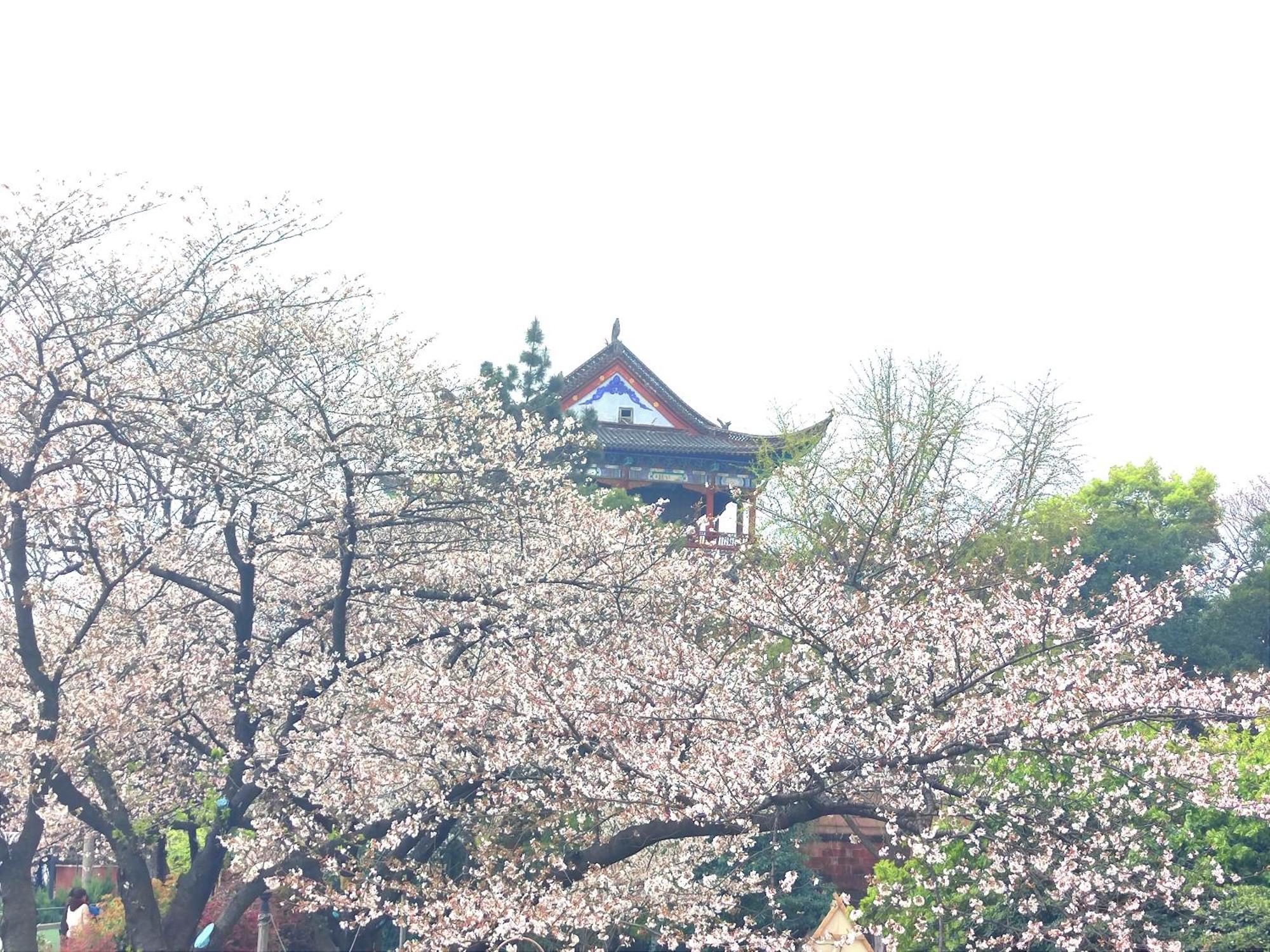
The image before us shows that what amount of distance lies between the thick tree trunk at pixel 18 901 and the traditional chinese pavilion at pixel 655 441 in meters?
26.1

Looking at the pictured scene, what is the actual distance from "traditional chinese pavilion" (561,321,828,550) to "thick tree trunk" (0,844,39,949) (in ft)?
85.5

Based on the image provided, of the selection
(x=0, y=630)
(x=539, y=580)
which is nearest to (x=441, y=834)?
(x=539, y=580)

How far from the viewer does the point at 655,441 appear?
122 feet

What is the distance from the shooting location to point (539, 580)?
11555 mm

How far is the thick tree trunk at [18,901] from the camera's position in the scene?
32.7ft

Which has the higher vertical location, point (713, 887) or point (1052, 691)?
point (1052, 691)

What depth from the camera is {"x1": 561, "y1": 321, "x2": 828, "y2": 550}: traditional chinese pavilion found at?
121ft

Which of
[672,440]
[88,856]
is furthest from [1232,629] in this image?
[88,856]

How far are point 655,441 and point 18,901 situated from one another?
91.9 feet

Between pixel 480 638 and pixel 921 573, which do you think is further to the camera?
pixel 921 573

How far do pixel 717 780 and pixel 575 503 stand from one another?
213 inches

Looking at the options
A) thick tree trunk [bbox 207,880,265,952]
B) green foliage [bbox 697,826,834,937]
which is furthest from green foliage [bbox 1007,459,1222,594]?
thick tree trunk [bbox 207,880,265,952]

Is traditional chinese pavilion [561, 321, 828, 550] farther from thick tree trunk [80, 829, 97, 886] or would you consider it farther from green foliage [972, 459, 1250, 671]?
thick tree trunk [80, 829, 97, 886]

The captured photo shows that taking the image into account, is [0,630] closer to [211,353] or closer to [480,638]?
[211,353]
